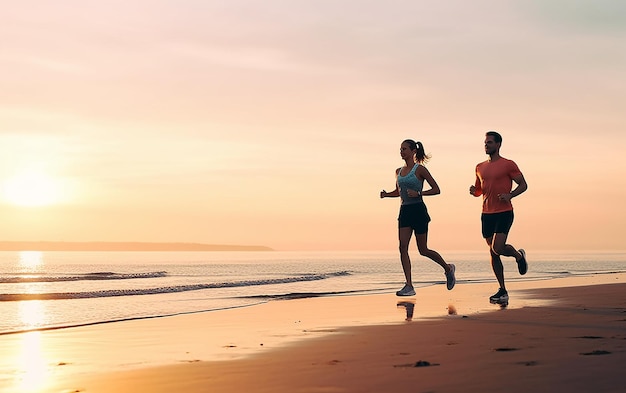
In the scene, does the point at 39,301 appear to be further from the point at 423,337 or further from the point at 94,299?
the point at 423,337

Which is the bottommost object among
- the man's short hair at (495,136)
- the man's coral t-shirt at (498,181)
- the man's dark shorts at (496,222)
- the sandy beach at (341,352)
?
the sandy beach at (341,352)

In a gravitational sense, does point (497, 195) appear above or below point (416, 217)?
above

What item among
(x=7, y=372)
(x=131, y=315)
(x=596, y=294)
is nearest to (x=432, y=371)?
(x=7, y=372)

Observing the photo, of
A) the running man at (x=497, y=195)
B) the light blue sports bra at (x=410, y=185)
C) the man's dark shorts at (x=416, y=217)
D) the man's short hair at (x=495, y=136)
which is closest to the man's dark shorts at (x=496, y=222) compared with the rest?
the running man at (x=497, y=195)

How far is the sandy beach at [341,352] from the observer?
529 centimetres

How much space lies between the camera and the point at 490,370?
551 cm

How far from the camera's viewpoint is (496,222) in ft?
38.3

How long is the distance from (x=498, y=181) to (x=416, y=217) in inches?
69.4

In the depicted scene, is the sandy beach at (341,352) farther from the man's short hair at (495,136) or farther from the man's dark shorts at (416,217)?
the man's short hair at (495,136)

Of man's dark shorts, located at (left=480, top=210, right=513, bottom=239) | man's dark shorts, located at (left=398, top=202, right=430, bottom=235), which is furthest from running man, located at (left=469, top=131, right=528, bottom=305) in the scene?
man's dark shorts, located at (left=398, top=202, right=430, bottom=235)

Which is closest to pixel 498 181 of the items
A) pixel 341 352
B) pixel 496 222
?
pixel 496 222

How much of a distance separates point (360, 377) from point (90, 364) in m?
2.41

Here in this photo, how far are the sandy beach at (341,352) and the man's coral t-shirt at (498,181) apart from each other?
4.94ft

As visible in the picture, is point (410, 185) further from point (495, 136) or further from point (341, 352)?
point (341, 352)
